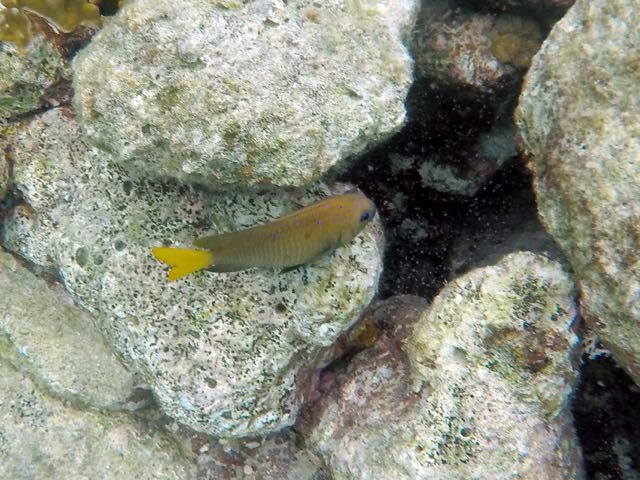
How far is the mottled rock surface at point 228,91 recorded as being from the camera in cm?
234

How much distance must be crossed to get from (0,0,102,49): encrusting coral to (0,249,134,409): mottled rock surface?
1.43 meters

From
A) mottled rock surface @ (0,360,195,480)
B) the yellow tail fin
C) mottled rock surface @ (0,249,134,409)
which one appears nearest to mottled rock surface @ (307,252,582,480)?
the yellow tail fin

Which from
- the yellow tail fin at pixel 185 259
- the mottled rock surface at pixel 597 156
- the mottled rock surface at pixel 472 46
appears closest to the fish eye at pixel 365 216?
the yellow tail fin at pixel 185 259

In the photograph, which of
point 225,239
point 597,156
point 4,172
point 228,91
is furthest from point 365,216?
point 4,172

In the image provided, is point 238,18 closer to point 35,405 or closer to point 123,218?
point 123,218

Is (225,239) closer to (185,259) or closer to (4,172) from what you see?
(185,259)

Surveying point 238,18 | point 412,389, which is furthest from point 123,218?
point 412,389

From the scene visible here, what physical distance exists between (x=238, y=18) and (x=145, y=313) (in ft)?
5.74

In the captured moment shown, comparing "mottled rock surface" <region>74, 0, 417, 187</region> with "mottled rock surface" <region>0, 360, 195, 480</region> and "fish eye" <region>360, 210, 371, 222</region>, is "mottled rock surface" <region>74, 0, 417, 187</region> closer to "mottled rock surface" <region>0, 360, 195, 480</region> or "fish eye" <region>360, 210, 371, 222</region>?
"fish eye" <region>360, 210, 371, 222</region>

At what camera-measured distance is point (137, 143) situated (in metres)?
2.44

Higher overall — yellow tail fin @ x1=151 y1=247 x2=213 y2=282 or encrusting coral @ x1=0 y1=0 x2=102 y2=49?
encrusting coral @ x1=0 y1=0 x2=102 y2=49

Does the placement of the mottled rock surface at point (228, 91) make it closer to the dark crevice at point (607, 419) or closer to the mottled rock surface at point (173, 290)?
the mottled rock surface at point (173, 290)

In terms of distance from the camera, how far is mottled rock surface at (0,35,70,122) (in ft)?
9.48

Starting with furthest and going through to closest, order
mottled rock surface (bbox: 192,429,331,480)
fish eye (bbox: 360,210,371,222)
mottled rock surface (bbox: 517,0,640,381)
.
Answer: mottled rock surface (bbox: 192,429,331,480), fish eye (bbox: 360,210,371,222), mottled rock surface (bbox: 517,0,640,381)
